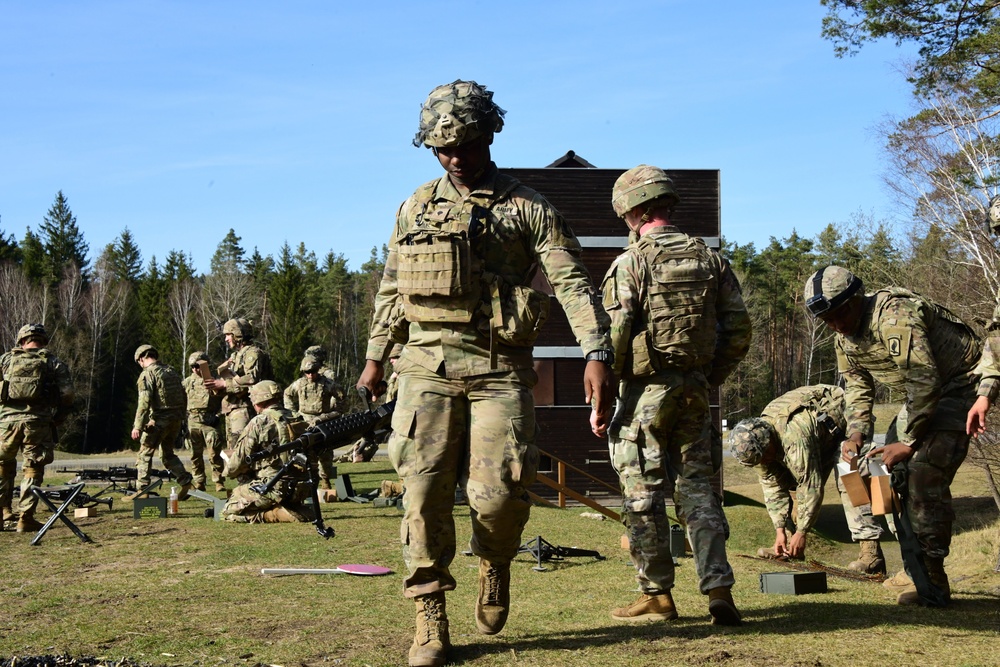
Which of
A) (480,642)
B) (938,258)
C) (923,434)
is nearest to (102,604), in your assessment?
(480,642)

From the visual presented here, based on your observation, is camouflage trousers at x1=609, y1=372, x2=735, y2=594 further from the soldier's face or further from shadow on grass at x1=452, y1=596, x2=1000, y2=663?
the soldier's face

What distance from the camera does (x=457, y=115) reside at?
5492 millimetres

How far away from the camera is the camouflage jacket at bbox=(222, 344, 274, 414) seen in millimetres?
15781

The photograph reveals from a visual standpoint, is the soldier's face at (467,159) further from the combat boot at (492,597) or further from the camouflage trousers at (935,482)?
the camouflage trousers at (935,482)

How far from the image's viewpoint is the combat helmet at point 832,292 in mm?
6719

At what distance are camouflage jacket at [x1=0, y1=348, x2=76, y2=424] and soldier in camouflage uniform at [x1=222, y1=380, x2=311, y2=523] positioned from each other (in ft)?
6.60

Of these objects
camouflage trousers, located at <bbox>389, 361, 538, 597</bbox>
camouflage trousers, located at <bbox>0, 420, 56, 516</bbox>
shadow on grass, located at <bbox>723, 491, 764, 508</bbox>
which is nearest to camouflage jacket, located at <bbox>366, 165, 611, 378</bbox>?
camouflage trousers, located at <bbox>389, 361, 538, 597</bbox>

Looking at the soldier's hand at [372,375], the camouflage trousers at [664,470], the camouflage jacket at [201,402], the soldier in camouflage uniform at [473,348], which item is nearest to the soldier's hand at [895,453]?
the camouflage trousers at [664,470]

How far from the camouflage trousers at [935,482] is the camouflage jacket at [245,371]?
425 inches

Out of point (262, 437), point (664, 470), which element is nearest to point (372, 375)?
point (664, 470)

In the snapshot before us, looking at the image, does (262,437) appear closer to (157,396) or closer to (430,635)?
(157,396)

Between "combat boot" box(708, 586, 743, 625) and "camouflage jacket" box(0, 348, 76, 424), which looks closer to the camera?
"combat boot" box(708, 586, 743, 625)

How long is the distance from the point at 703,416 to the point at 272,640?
2.82 m

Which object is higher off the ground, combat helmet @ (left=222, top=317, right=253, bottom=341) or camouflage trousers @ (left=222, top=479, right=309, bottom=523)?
combat helmet @ (left=222, top=317, right=253, bottom=341)
